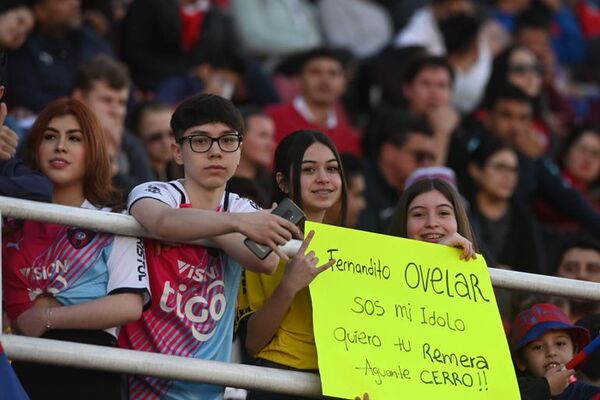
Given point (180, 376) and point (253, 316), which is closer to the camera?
point (180, 376)

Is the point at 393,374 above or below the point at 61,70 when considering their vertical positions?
below

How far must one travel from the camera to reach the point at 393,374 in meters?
5.64

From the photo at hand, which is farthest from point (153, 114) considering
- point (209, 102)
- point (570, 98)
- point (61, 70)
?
point (570, 98)

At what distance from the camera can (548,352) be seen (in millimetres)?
6316

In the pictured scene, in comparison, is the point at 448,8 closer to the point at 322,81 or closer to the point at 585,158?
the point at 585,158

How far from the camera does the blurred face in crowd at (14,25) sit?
920 cm

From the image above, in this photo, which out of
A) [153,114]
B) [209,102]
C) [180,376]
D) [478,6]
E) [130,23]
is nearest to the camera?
[180,376]

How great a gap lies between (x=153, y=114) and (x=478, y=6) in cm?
496

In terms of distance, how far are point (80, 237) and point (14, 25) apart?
3853 mm

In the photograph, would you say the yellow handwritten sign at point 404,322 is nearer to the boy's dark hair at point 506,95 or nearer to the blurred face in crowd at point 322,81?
the blurred face in crowd at point 322,81

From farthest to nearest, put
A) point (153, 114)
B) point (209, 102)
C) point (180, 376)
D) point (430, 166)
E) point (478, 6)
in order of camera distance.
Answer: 1. point (478, 6)
2. point (430, 166)
3. point (153, 114)
4. point (209, 102)
5. point (180, 376)

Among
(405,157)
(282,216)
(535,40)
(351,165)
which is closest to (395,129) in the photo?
(405,157)

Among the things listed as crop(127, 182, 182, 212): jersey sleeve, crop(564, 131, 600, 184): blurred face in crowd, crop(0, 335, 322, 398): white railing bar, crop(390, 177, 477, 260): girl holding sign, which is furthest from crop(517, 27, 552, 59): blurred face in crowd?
crop(0, 335, 322, 398): white railing bar

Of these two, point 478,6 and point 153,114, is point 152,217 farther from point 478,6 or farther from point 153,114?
point 478,6
